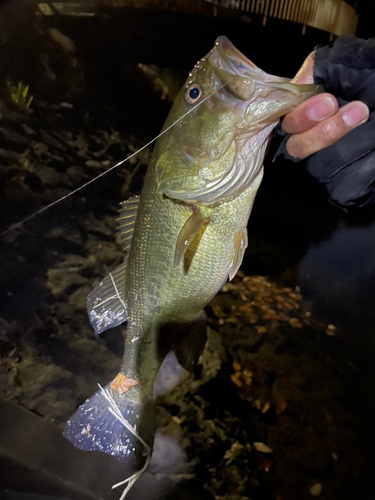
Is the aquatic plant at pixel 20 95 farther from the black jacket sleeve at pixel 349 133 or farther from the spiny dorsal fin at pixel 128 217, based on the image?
the black jacket sleeve at pixel 349 133

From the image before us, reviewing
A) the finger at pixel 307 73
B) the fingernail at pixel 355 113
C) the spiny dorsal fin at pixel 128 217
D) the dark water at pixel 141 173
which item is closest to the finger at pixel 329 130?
the fingernail at pixel 355 113

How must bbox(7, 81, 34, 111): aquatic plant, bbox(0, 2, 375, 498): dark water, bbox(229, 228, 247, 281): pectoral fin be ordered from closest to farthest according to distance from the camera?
bbox(229, 228, 247, 281): pectoral fin
bbox(0, 2, 375, 498): dark water
bbox(7, 81, 34, 111): aquatic plant

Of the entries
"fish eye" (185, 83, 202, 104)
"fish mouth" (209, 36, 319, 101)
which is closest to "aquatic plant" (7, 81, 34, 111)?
"fish eye" (185, 83, 202, 104)

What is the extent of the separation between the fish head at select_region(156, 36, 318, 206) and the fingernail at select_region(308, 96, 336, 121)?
11 centimetres

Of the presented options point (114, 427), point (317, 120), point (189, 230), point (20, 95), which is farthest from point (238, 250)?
→ point (20, 95)

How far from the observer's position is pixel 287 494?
4.66 ft

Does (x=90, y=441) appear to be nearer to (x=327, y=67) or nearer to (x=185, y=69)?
(x=327, y=67)

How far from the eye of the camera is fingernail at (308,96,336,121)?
1.03 metres

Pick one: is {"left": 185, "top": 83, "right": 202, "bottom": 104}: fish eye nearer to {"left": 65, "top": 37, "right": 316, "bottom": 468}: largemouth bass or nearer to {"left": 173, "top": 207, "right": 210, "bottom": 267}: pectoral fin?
{"left": 65, "top": 37, "right": 316, "bottom": 468}: largemouth bass

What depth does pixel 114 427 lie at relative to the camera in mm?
1596

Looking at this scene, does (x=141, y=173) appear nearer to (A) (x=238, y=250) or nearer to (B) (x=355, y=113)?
(A) (x=238, y=250)

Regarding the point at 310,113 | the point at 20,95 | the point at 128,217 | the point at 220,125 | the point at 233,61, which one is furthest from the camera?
the point at 20,95

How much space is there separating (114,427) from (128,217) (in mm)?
1225

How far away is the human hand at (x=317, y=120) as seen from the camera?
1042 millimetres
